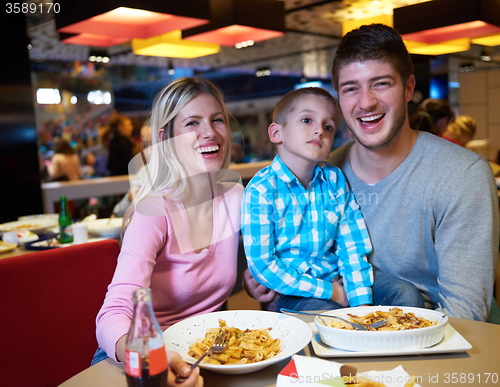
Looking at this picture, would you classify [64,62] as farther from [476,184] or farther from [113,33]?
[476,184]

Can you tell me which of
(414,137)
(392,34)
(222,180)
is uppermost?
(392,34)

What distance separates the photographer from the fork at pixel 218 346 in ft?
2.96

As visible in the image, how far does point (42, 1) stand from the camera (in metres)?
5.51

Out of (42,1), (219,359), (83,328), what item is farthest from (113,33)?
(219,359)

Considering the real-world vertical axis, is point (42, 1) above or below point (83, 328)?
above

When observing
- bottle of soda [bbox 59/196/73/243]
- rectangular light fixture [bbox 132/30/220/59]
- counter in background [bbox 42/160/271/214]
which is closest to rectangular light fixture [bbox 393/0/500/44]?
rectangular light fixture [bbox 132/30/220/59]

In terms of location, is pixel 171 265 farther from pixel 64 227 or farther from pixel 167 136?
pixel 64 227

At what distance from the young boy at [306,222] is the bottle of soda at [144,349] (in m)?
0.89

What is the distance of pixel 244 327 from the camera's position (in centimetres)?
119

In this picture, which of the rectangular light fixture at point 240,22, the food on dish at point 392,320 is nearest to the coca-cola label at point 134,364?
the food on dish at point 392,320

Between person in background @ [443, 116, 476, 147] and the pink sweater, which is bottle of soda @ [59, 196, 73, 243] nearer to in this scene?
the pink sweater

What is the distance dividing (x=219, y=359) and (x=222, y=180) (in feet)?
3.09

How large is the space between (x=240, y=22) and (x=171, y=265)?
3679 millimetres

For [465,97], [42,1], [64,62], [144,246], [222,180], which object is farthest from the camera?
[465,97]
